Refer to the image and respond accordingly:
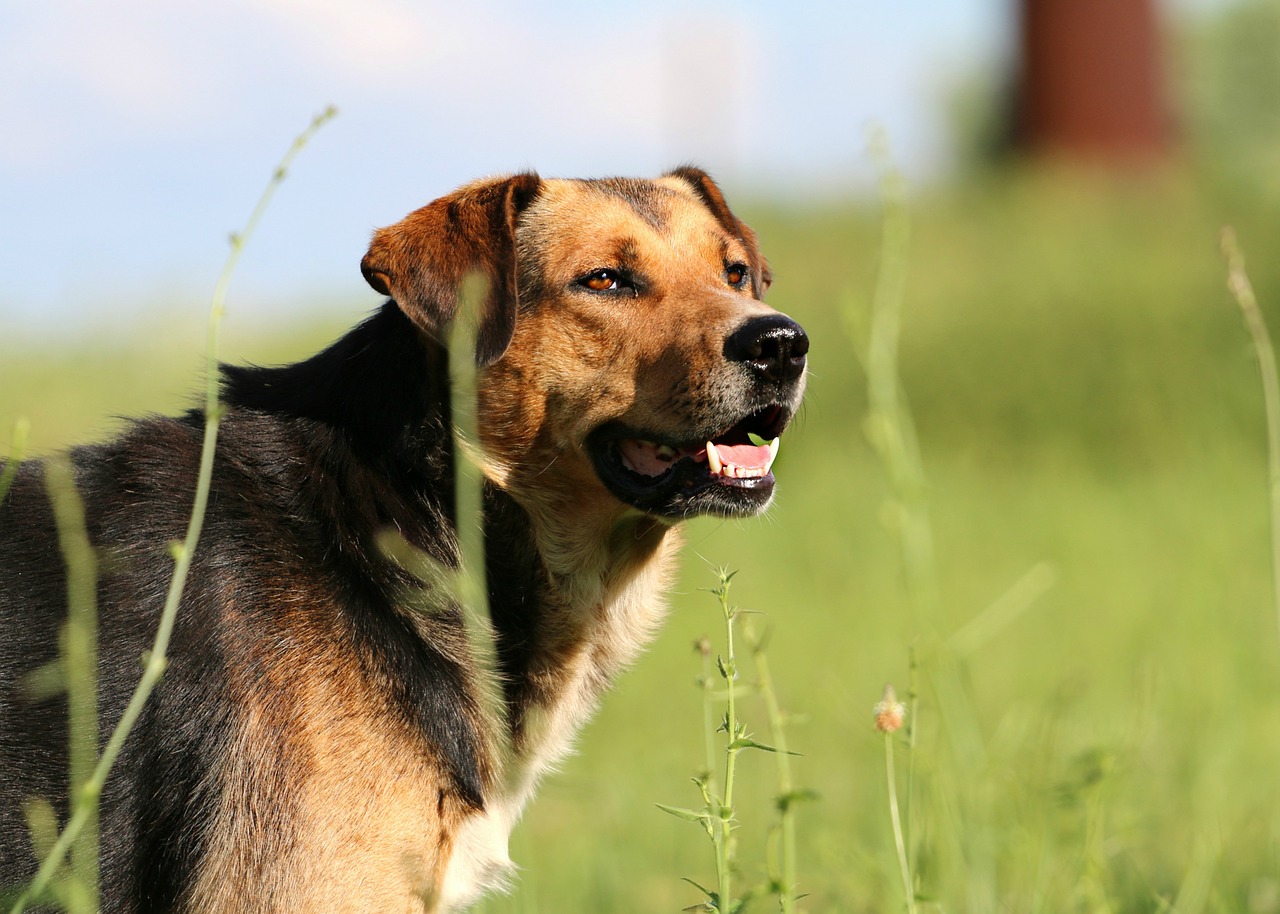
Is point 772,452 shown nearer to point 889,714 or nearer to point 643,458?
point 643,458

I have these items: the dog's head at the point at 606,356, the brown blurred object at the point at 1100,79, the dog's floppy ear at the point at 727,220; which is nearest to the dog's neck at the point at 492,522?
the dog's head at the point at 606,356

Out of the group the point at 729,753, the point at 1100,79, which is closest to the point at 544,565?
the point at 729,753

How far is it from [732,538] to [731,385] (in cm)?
816

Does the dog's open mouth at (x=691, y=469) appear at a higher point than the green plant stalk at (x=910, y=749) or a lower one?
higher

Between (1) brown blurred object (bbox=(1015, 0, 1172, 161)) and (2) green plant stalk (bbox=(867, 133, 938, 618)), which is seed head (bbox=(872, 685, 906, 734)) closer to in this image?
(2) green plant stalk (bbox=(867, 133, 938, 618))

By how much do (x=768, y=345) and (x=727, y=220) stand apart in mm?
1301

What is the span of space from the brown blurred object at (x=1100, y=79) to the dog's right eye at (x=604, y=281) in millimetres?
18229

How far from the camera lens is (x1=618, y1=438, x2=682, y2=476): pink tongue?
146 inches

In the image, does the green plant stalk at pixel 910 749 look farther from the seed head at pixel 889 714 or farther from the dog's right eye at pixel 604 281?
the dog's right eye at pixel 604 281

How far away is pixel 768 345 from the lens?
3.57 meters

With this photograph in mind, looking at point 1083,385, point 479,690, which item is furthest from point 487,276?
point 1083,385

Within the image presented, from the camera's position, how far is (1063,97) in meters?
20.9

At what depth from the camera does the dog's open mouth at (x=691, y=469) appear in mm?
3633

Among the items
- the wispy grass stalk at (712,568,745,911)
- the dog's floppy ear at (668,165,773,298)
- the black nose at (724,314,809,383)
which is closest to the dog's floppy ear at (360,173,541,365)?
the black nose at (724,314,809,383)
